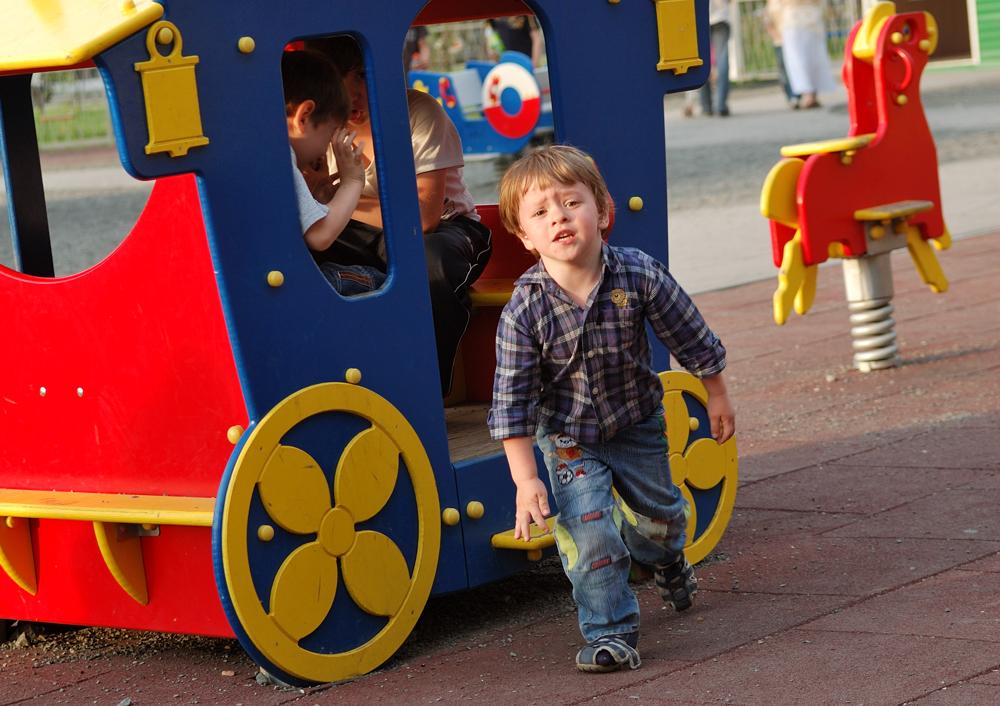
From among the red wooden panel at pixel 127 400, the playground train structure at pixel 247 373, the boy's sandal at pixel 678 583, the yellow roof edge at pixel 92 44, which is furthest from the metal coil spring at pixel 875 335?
the yellow roof edge at pixel 92 44

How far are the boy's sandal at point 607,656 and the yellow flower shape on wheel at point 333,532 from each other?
46 centimetres

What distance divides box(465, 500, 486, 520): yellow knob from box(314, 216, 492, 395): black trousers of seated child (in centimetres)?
35

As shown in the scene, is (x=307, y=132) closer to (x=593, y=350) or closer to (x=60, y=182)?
(x=593, y=350)

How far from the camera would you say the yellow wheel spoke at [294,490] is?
11.2 ft

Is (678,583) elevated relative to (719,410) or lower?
lower

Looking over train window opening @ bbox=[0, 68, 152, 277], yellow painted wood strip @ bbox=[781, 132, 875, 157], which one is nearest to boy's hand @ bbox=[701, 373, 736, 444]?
train window opening @ bbox=[0, 68, 152, 277]

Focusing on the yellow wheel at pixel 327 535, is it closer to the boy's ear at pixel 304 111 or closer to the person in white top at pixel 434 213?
the person in white top at pixel 434 213

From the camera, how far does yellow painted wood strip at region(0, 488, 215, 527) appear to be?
3.48 m

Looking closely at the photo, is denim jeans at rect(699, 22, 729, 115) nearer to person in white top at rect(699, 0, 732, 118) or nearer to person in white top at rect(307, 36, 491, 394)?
person in white top at rect(699, 0, 732, 118)

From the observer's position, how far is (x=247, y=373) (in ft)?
11.2

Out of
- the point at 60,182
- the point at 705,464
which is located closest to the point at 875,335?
the point at 705,464

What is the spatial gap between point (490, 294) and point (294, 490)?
3.51 ft

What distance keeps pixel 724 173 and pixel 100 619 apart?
11147mm

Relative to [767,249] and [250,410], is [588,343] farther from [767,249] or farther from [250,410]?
[767,249]
